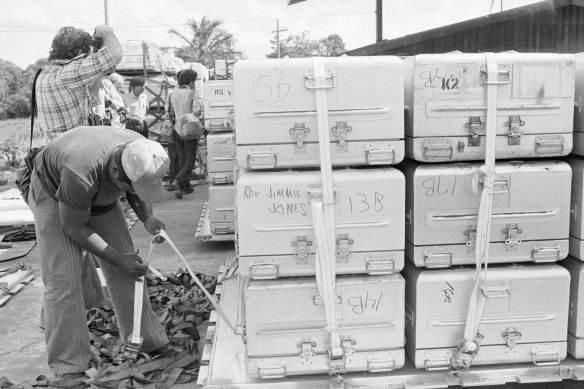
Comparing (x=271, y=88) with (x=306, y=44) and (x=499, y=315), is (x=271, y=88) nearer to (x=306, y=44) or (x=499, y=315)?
(x=499, y=315)

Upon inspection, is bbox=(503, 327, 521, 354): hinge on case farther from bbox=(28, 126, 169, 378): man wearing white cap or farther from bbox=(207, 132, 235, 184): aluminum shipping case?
bbox=(207, 132, 235, 184): aluminum shipping case

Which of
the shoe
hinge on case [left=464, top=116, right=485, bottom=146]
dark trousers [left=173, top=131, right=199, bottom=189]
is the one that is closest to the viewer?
hinge on case [left=464, top=116, right=485, bottom=146]

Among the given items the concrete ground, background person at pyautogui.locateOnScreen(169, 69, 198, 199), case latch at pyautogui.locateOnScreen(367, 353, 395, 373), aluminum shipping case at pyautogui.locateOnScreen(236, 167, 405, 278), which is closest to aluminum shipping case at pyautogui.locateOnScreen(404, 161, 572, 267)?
aluminum shipping case at pyautogui.locateOnScreen(236, 167, 405, 278)

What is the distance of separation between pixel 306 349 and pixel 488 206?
1176 millimetres

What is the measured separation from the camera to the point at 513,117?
329cm

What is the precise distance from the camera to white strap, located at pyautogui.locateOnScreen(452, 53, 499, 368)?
3.22 m

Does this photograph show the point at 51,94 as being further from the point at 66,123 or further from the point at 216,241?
the point at 216,241

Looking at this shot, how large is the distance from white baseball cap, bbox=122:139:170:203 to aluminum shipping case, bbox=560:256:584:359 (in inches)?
88.4

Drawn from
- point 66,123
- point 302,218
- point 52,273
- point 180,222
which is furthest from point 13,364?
point 180,222

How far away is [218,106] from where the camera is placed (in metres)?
7.09

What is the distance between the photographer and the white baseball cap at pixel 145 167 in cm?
322

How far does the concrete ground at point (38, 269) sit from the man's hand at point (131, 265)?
40 centimetres

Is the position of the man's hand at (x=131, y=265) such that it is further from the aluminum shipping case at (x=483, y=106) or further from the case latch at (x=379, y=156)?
the aluminum shipping case at (x=483, y=106)

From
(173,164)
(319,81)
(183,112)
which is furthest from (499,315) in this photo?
(173,164)
